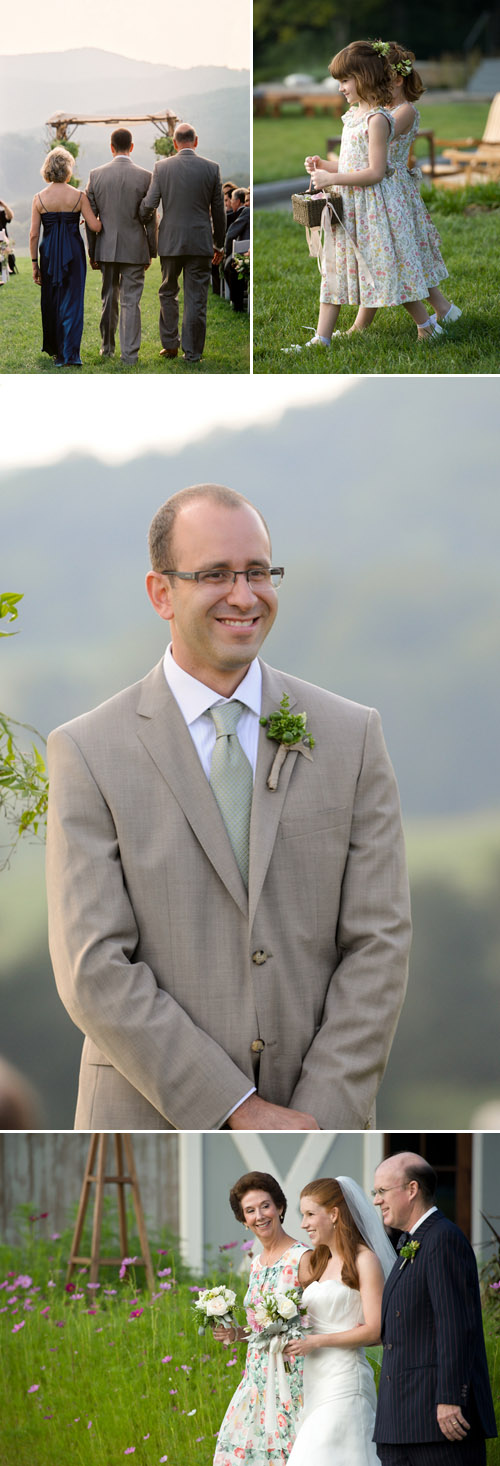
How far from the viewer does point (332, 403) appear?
518 centimetres

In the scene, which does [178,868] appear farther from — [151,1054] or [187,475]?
[187,475]

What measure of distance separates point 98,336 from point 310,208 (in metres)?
0.79

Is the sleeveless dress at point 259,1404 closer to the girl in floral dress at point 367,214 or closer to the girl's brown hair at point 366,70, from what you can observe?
the girl in floral dress at point 367,214

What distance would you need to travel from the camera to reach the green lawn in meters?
5.14

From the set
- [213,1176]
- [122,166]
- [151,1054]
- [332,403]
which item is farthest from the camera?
[332,403]

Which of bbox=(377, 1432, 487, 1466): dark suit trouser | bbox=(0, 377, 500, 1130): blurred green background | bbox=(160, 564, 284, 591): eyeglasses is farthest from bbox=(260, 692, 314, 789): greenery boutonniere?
bbox=(0, 377, 500, 1130): blurred green background

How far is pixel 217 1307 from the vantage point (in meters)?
3.42

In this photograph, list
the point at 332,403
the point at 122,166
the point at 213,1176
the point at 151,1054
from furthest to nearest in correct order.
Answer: the point at 332,403, the point at 122,166, the point at 213,1176, the point at 151,1054

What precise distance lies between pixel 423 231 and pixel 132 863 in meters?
2.66

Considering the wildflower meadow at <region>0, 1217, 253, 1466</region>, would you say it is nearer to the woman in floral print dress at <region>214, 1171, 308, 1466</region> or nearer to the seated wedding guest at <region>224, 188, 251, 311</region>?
the woman in floral print dress at <region>214, 1171, 308, 1466</region>

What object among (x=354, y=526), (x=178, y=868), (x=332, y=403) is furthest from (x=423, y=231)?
(x=178, y=868)

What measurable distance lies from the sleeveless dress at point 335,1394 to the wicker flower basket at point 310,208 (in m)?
3.21

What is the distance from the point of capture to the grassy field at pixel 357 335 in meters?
4.96

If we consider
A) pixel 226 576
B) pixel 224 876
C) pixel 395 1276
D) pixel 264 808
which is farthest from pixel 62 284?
pixel 395 1276
